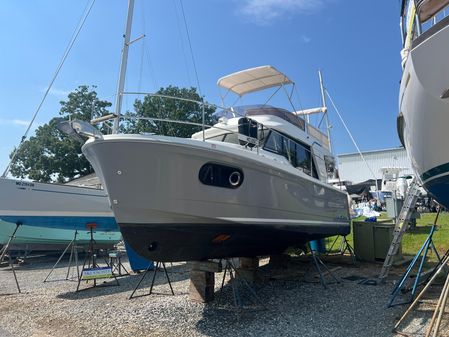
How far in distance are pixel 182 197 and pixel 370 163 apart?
1515 inches

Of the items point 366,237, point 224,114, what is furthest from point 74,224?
point 366,237

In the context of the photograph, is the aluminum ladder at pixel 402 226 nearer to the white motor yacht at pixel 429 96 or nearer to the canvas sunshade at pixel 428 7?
the white motor yacht at pixel 429 96

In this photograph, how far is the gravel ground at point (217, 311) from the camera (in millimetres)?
4805

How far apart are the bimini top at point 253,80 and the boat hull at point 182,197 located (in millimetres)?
3259

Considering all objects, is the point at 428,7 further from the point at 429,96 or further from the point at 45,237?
the point at 45,237

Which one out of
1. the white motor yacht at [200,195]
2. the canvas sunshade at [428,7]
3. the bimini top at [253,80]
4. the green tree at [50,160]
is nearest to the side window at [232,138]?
the white motor yacht at [200,195]

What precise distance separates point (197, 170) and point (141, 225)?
1.03 metres

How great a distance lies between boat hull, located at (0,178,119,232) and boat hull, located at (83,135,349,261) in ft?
14.9

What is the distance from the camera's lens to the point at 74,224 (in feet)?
33.4

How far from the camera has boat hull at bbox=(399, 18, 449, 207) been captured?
330 cm

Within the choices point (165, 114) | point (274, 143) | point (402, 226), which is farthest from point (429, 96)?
point (165, 114)

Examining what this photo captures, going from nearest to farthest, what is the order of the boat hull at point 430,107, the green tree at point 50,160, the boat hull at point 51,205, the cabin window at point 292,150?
the boat hull at point 430,107
the cabin window at point 292,150
the boat hull at point 51,205
the green tree at point 50,160

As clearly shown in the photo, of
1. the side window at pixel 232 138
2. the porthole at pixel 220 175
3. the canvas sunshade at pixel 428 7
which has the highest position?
the canvas sunshade at pixel 428 7

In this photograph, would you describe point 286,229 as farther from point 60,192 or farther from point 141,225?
point 60,192
